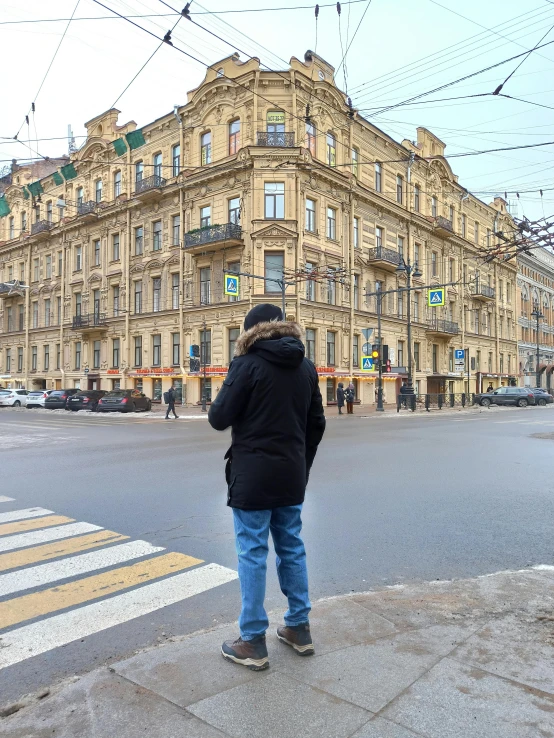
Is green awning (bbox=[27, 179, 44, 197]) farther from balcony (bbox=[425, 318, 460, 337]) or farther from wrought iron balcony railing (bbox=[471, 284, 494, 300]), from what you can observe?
wrought iron balcony railing (bbox=[471, 284, 494, 300])

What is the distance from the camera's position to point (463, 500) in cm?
733

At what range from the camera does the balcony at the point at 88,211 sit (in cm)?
4118

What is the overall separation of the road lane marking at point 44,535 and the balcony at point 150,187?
33.4 meters

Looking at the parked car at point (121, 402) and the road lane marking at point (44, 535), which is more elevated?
the parked car at point (121, 402)

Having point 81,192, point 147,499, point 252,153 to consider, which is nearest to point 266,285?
point 252,153

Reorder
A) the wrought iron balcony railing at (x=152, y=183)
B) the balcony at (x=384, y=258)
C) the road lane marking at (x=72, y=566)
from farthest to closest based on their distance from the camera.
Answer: the balcony at (x=384, y=258) → the wrought iron balcony railing at (x=152, y=183) → the road lane marking at (x=72, y=566)

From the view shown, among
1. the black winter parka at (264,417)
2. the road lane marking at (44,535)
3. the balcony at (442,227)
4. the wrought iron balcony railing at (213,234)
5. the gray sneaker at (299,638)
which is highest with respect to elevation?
the balcony at (442,227)

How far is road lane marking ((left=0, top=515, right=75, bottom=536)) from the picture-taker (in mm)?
5801

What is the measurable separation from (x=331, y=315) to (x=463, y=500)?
27.1 m

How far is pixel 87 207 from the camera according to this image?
138 ft

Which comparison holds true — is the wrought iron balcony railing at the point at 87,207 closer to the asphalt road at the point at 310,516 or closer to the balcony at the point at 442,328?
the balcony at the point at 442,328

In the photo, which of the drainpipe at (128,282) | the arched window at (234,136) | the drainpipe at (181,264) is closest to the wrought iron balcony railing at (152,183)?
the drainpipe at (181,264)

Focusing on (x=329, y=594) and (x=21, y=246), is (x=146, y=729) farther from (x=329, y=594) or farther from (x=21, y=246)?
(x=21, y=246)

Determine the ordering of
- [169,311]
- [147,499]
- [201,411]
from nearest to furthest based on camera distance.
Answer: [147,499] → [201,411] → [169,311]
